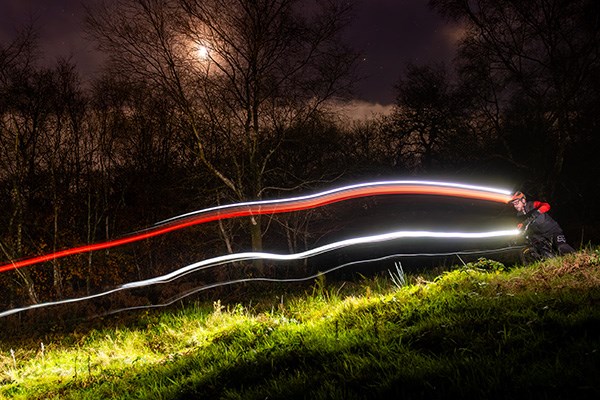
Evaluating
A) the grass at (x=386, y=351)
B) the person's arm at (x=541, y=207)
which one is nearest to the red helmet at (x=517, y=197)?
the person's arm at (x=541, y=207)

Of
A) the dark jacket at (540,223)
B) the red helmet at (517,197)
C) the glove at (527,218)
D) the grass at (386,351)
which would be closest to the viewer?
the grass at (386,351)

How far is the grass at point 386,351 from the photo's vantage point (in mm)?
3555

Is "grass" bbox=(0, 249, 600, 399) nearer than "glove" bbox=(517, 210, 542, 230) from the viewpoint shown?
Yes

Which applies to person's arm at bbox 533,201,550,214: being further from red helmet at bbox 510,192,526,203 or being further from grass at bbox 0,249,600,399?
grass at bbox 0,249,600,399

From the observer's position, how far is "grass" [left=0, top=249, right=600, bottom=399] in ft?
11.7

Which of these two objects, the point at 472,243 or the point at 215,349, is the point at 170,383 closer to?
the point at 215,349

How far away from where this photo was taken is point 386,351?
4.44 metres

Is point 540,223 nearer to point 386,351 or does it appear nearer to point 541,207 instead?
point 541,207

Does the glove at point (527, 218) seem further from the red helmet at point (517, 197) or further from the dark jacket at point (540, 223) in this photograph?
the red helmet at point (517, 197)

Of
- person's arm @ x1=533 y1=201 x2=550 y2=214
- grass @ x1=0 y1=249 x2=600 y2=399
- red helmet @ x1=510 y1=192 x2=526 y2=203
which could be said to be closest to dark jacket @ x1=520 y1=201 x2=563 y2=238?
person's arm @ x1=533 y1=201 x2=550 y2=214

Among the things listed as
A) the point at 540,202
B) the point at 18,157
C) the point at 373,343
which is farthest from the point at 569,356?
the point at 18,157

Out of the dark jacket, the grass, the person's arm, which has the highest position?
the person's arm

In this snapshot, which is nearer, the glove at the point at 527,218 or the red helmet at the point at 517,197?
the glove at the point at 527,218

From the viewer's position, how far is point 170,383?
503 cm
